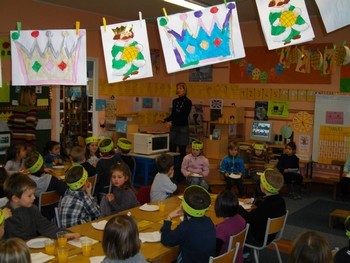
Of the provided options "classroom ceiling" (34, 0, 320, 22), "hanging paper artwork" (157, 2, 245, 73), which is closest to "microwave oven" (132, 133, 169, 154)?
"classroom ceiling" (34, 0, 320, 22)

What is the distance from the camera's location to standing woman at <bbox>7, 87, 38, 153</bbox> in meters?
7.34

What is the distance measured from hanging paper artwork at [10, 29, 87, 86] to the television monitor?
6025 mm

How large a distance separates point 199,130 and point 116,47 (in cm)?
638

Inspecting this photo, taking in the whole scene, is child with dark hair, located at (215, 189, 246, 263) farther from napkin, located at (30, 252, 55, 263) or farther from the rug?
the rug

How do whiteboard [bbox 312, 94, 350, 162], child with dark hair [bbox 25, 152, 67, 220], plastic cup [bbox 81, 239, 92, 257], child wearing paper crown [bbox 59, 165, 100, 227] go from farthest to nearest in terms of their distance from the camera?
whiteboard [bbox 312, 94, 350, 162] → child with dark hair [bbox 25, 152, 67, 220] → child wearing paper crown [bbox 59, 165, 100, 227] → plastic cup [bbox 81, 239, 92, 257]

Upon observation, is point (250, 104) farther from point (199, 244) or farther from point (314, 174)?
point (199, 244)

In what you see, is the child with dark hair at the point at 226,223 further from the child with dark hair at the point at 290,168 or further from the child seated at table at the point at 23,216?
the child with dark hair at the point at 290,168

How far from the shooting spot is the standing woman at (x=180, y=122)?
8.37 meters

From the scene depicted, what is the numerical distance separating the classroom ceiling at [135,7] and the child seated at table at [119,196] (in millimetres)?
3844

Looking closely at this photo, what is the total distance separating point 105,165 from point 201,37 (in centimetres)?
286

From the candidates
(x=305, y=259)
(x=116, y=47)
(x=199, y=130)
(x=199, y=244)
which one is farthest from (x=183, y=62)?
(x=199, y=130)

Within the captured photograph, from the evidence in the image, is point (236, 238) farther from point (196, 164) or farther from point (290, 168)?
point (290, 168)

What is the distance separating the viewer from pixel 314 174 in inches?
340

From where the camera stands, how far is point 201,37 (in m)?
3.31
